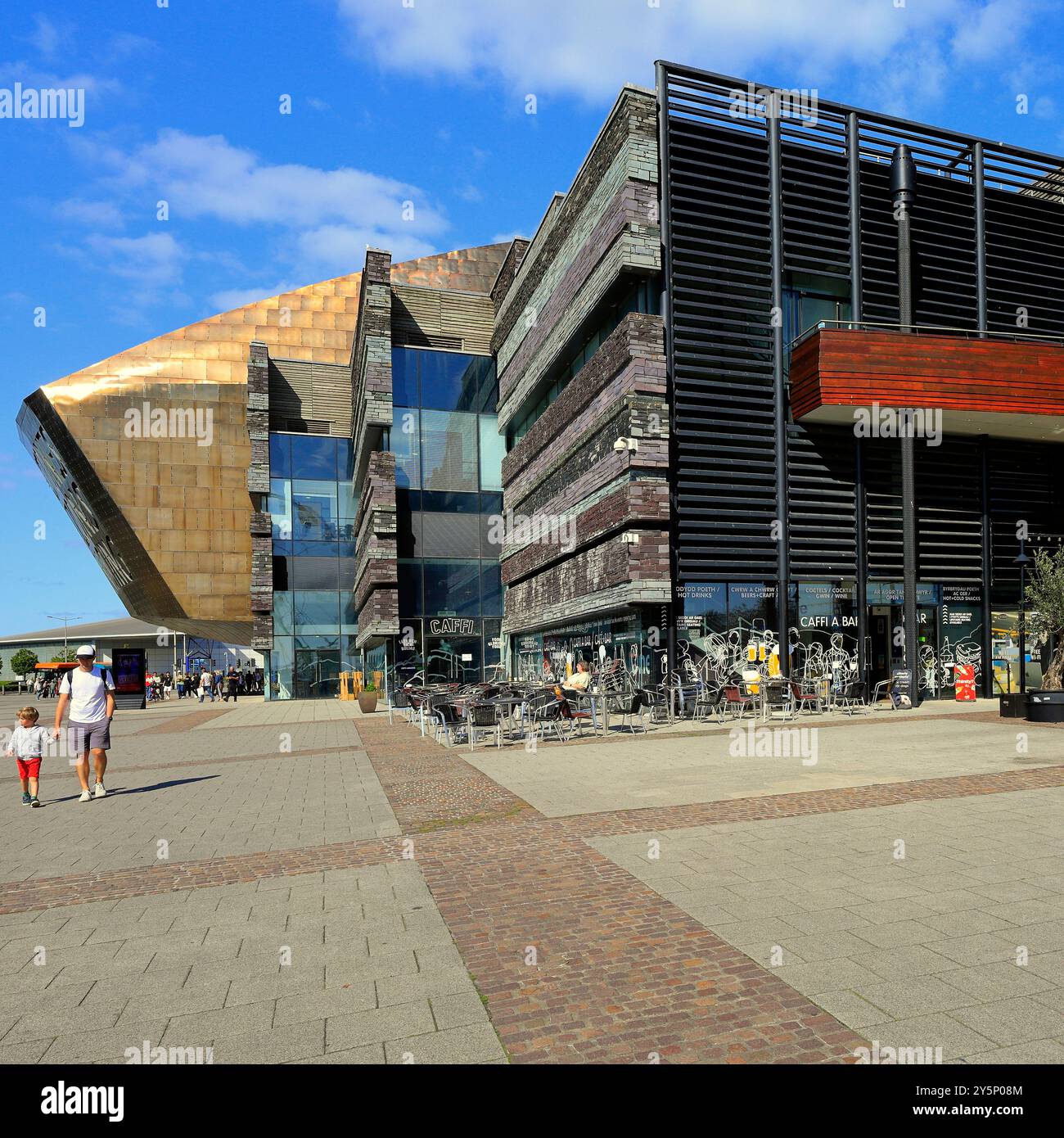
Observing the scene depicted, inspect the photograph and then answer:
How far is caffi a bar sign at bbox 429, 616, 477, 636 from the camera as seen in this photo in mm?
35719

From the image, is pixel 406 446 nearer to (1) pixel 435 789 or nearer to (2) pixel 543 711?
(2) pixel 543 711

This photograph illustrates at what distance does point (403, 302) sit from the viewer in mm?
36875

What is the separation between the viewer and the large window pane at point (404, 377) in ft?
117

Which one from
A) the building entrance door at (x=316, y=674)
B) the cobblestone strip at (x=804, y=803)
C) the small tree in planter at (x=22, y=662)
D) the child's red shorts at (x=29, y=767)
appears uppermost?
the child's red shorts at (x=29, y=767)

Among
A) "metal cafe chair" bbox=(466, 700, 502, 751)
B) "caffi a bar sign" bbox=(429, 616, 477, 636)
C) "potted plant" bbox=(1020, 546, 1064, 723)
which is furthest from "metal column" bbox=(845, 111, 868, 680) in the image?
"caffi a bar sign" bbox=(429, 616, 477, 636)

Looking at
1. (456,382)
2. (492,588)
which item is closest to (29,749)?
(492,588)

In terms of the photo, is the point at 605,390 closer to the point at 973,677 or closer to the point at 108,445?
the point at 973,677

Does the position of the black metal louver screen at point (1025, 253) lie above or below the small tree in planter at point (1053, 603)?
above

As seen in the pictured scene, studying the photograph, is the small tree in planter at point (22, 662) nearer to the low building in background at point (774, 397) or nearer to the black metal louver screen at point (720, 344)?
the low building in background at point (774, 397)

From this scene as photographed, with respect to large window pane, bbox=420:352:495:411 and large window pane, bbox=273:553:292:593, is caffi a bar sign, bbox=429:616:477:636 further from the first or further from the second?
large window pane, bbox=273:553:292:593

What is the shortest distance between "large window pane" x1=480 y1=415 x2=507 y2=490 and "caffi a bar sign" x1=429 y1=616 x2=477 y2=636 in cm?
598

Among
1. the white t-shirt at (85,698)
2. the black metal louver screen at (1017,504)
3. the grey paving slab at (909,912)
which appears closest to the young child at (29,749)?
the white t-shirt at (85,698)

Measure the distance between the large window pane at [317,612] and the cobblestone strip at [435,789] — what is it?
88.2 ft

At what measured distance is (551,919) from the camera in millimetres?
5352
